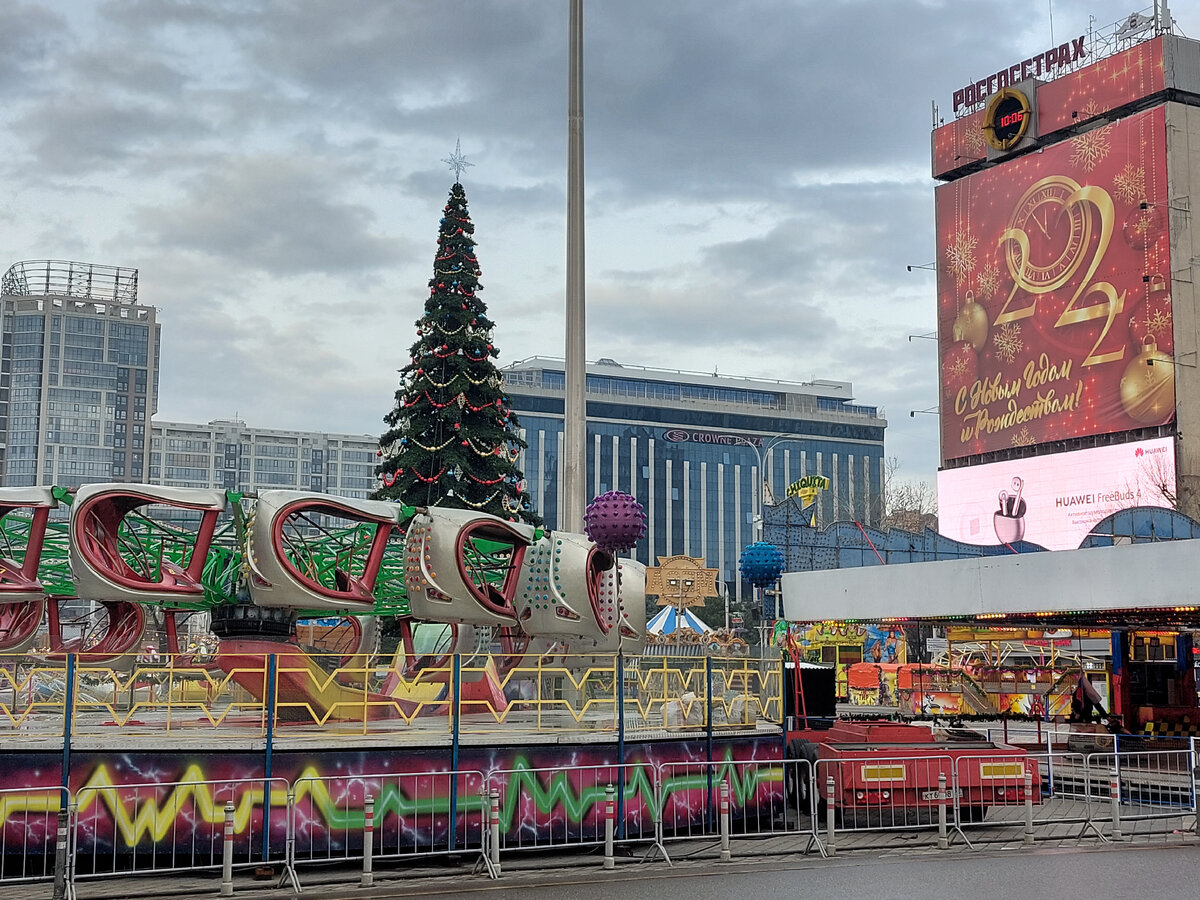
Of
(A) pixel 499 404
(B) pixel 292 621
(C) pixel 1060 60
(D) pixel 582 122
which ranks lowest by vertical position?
(B) pixel 292 621

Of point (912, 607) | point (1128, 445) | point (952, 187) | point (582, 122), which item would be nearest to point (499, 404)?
point (582, 122)

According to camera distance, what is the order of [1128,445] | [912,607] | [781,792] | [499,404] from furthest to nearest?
[1128,445]
[499,404]
[912,607]
[781,792]

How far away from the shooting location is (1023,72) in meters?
79.9

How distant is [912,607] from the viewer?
97.8 feet

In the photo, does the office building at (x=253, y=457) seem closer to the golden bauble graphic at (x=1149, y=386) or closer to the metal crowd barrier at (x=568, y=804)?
the golden bauble graphic at (x=1149, y=386)

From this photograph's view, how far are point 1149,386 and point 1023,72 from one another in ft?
78.4

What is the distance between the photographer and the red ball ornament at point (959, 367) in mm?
77312

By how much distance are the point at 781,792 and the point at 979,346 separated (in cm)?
6166

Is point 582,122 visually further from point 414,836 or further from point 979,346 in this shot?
point 979,346

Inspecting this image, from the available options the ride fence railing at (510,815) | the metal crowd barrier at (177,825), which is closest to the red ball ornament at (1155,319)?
the ride fence railing at (510,815)

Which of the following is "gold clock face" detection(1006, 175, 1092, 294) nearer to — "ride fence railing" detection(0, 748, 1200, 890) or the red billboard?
the red billboard

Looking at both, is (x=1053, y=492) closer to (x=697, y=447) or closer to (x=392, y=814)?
(x=392, y=814)

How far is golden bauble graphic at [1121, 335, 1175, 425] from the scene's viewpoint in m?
65.6

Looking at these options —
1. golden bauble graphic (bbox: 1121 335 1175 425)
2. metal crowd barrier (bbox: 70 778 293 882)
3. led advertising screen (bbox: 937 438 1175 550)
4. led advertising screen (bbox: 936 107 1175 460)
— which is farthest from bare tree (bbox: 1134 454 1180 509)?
metal crowd barrier (bbox: 70 778 293 882)
